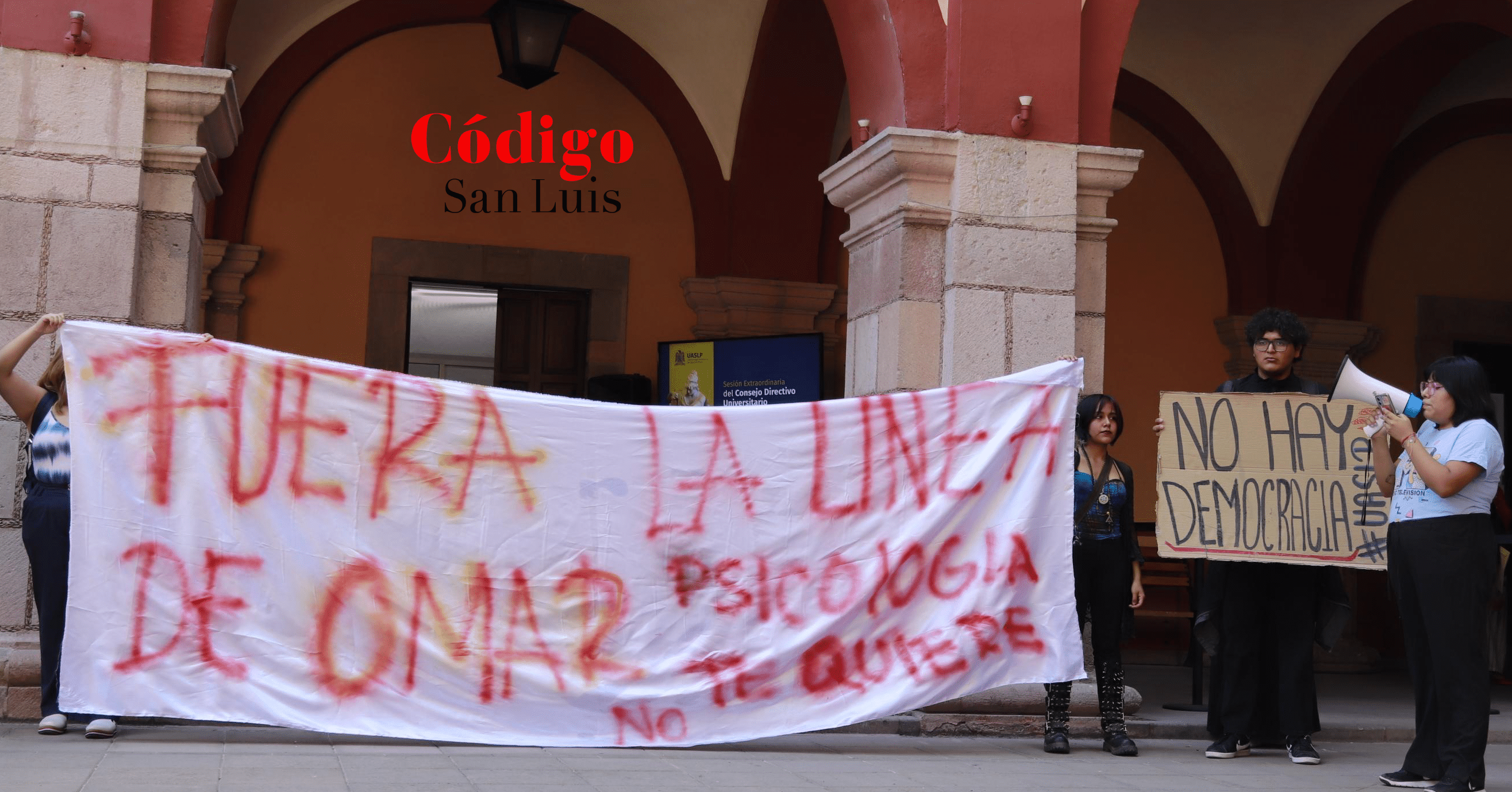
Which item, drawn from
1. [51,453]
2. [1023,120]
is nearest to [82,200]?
[51,453]

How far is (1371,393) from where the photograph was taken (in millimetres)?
5016

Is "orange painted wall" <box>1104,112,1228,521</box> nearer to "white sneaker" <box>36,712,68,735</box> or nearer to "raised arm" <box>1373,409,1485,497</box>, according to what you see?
"raised arm" <box>1373,409,1485,497</box>

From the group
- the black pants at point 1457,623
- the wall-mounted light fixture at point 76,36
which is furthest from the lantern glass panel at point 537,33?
the black pants at point 1457,623

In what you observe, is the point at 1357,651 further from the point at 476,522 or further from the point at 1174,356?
the point at 476,522

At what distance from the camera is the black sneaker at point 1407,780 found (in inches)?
192

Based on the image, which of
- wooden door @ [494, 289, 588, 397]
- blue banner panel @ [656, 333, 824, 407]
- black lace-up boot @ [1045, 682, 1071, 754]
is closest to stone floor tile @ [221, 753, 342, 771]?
black lace-up boot @ [1045, 682, 1071, 754]

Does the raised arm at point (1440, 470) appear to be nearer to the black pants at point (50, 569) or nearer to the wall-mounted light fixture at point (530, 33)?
the black pants at point (50, 569)

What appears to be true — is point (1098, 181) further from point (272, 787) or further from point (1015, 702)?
point (272, 787)

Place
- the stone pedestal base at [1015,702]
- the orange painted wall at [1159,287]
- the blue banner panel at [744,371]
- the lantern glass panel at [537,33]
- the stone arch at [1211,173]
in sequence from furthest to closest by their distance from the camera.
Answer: the orange painted wall at [1159,287] → the stone arch at [1211,173] → the blue banner panel at [744,371] → the lantern glass panel at [537,33] → the stone pedestal base at [1015,702]

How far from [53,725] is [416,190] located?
17.4 feet

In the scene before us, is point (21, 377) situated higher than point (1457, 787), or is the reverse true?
point (21, 377)

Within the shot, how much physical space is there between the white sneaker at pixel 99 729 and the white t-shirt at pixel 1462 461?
422cm

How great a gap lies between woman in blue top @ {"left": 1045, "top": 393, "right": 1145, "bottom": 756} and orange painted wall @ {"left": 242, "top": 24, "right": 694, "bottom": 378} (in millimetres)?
4827

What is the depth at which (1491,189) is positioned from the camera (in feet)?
36.7
